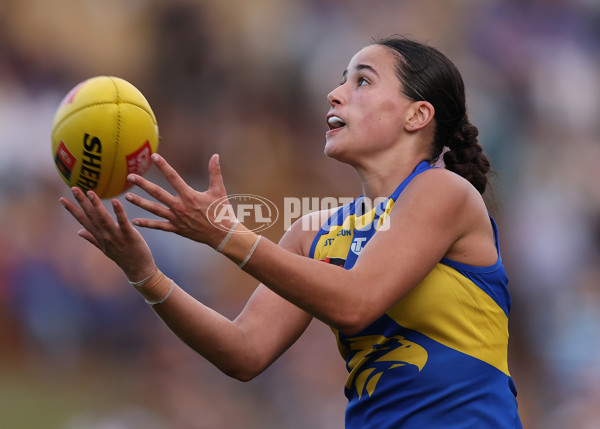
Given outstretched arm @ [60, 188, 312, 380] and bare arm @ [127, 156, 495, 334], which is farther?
outstretched arm @ [60, 188, 312, 380]

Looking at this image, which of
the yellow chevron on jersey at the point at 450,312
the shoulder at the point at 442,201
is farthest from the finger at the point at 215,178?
the yellow chevron on jersey at the point at 450,312

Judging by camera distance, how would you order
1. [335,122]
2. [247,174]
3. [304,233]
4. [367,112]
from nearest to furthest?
1. [367,112]
2. [335,122]
3. [304,233]
4. [247,174]

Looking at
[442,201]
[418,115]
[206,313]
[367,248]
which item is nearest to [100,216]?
[206,313]

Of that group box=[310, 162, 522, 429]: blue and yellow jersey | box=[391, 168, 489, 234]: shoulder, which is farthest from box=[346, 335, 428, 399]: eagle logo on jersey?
box=[391, 168, 489, 234]: shoulder

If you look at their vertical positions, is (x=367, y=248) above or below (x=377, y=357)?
above

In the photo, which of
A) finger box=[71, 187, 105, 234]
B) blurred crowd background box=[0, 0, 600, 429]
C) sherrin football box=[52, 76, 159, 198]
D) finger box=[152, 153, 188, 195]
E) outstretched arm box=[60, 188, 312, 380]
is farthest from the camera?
blurred crowd background box=[0, 0, 600, 429]

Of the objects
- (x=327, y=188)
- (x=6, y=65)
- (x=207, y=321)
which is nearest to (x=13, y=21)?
(x=6, y=65)

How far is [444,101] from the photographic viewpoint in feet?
10.8

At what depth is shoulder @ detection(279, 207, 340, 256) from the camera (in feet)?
11.0

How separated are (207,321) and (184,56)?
5040 millimetres

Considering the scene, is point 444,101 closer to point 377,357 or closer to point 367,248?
point 367,248

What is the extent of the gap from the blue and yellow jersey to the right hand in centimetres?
93

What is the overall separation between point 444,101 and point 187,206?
4.95 ft

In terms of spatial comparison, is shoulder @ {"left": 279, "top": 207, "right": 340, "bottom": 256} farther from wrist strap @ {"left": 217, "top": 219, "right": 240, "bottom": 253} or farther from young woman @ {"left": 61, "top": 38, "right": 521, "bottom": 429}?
wrist strap @ {"left": 217, "top": 219, "right": 240, "bottom": 253}
